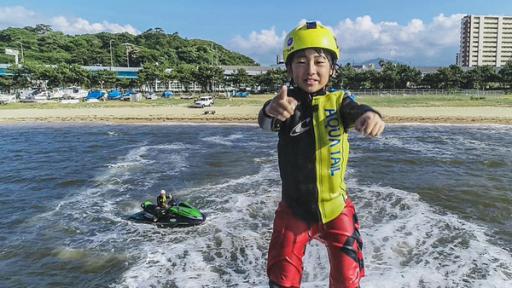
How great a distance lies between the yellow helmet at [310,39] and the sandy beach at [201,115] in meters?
43.9

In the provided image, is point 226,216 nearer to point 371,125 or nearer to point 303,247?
point 303,247

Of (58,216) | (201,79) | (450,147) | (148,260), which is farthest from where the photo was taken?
(201,79)

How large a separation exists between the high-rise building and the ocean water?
6996 inches

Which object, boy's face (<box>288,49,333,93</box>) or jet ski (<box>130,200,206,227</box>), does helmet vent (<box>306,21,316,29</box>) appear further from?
jet ski (<box>130,200,206,227</box>)

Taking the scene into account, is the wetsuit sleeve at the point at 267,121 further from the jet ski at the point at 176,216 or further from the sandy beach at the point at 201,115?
the sandy beach at the point at 201,115

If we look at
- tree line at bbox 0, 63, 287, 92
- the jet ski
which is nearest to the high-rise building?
tree line at bbox 0, 63, 287, 92

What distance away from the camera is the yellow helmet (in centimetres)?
317

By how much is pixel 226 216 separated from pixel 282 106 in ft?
35.2

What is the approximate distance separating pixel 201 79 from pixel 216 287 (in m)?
83.1

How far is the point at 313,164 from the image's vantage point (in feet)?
10.8

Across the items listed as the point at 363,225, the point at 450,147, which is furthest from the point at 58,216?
the point at 450,147

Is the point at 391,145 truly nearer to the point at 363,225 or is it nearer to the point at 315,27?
the point at 363,225

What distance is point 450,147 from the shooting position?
28.9m

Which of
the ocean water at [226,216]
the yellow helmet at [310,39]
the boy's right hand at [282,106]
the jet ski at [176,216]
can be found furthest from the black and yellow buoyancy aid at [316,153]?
the jet ski at [176,216]
